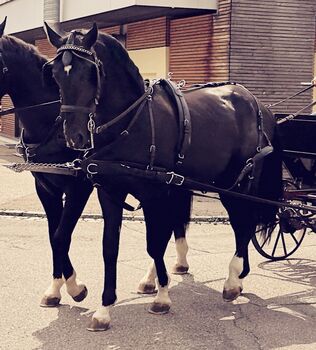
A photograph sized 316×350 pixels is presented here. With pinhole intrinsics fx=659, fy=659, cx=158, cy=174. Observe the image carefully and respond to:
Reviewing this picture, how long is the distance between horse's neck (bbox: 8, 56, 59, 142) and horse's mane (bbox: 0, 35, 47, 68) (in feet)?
0.20

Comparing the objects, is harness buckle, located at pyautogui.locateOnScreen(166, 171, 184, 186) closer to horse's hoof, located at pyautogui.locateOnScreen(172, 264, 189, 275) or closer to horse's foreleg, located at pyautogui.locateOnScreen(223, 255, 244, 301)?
horse's foreleg, located at pyautogui.locateOnScreen(223, 255, 244, 301)

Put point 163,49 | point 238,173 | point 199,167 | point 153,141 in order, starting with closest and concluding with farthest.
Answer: point 153,141, point 199,167, point 238,173, point 163,49

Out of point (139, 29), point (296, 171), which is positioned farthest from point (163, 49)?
point (296, 171)

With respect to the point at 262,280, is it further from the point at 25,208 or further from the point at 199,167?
the point at 25,208

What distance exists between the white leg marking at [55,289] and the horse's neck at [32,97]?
1279mm

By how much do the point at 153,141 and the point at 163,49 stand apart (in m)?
10.3

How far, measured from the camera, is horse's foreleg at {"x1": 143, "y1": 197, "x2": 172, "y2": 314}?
5543mm

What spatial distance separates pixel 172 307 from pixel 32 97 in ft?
7.30

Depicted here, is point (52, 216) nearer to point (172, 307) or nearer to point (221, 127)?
point (172, 307)

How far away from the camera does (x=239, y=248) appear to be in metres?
6.30

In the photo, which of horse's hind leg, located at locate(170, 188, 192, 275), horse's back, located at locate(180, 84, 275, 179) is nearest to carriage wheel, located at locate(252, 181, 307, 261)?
horse's hind leg, located at locate(170, 188, 192, 275)

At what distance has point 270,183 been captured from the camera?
655cm

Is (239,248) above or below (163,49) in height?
below

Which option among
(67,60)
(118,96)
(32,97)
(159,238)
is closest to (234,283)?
(159,238)
